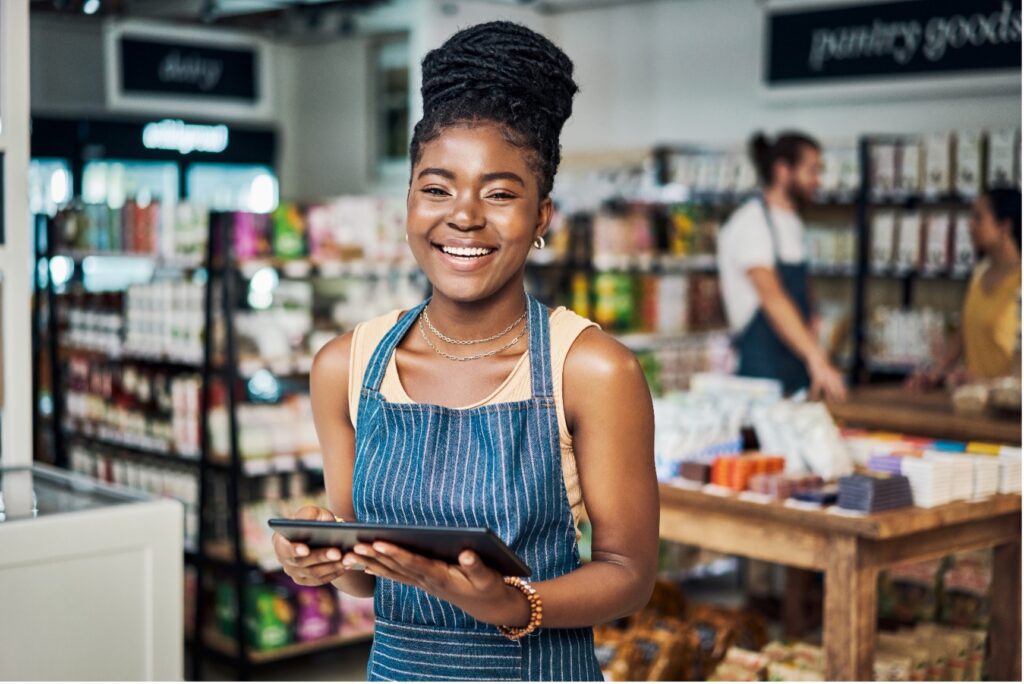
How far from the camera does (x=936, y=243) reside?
7.29 meters

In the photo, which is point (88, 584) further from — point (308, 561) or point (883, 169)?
point (883, 169)

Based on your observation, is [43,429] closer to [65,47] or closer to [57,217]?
[57,217]

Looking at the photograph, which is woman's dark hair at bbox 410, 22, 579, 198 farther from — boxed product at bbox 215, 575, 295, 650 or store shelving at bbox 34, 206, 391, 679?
boxed product at bbox 215, 575, 295, 650

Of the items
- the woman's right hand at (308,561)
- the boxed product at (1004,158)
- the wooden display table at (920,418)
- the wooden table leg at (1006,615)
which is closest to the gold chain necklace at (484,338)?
the woman's right hand at (308,561)

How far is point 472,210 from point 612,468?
404 mm

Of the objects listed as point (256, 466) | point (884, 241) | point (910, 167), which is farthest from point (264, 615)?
point (910, 167)

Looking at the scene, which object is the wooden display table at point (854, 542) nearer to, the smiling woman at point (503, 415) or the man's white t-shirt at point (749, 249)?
the smiling woman at point (503, 415)

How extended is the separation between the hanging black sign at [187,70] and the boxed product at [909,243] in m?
6.19

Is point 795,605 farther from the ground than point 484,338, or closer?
closer

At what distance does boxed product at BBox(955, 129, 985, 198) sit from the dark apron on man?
205 cm

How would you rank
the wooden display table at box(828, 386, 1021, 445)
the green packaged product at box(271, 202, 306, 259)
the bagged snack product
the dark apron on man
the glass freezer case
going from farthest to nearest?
the dark apron on man < the green packaged product at box(271, 202, 306, 259) < the wooden display table at box(828, 386, 1021, 445) < the bagged snack product < the glass freezer case

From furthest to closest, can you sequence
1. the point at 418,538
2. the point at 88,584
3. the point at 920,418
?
the point at 920,418 < the point at 88,584 < the point at 418,538

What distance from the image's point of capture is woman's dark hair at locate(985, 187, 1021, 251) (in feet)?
16.6

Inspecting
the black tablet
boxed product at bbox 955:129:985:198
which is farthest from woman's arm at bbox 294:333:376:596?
boxed product at bbox 955:129:985:198
